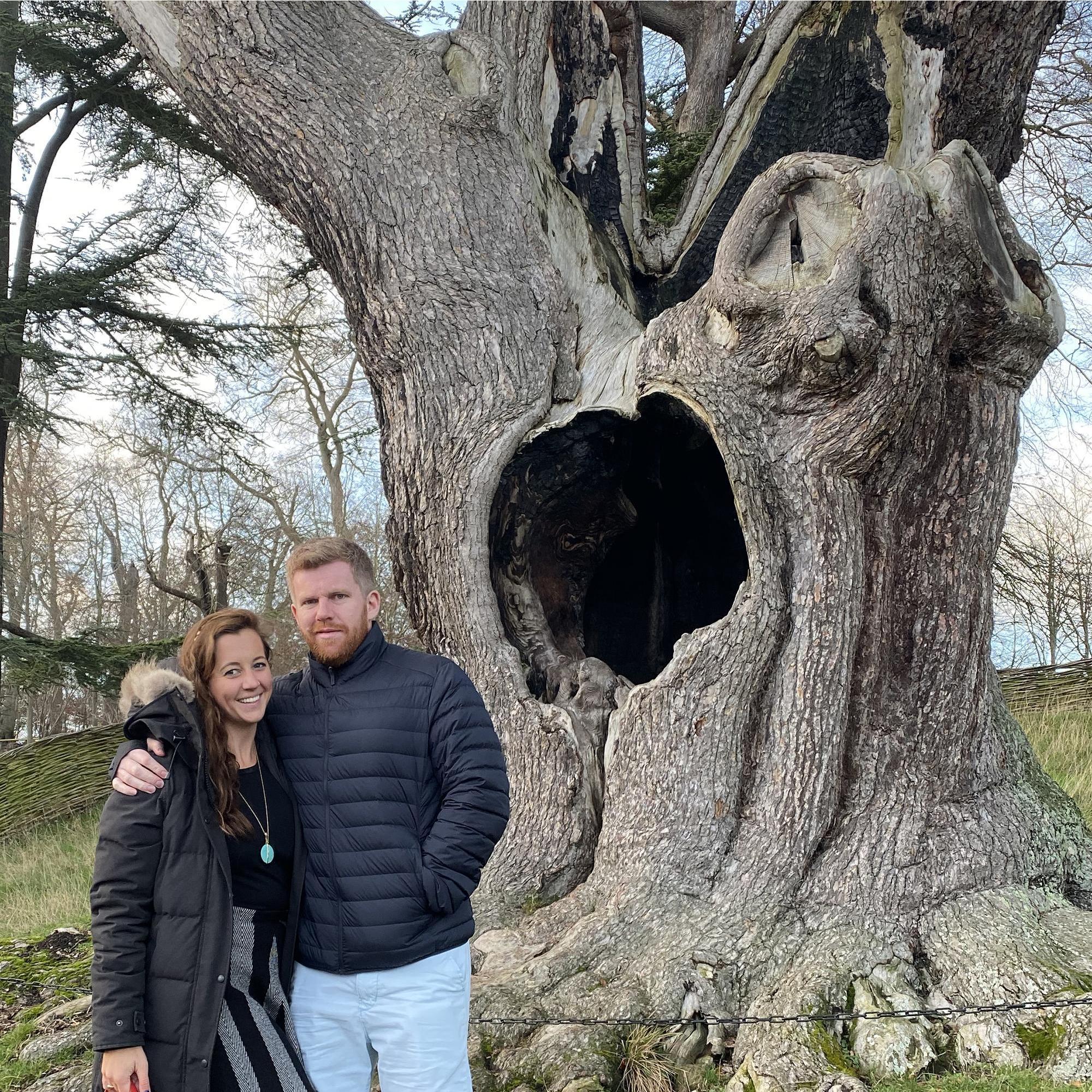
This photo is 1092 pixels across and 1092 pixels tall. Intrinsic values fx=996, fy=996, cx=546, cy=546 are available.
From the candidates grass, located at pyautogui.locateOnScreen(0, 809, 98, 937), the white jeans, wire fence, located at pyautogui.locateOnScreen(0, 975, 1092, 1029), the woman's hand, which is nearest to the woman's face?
the white jeans

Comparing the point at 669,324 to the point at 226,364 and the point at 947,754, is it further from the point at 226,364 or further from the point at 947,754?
the point at 226,364

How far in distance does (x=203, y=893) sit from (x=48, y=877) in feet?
22.9

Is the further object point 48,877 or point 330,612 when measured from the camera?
point 48,877

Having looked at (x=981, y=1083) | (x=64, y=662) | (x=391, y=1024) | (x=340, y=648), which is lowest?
(x=981, y=1083)

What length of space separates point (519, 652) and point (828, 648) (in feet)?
4.58

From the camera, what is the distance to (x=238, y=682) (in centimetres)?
255

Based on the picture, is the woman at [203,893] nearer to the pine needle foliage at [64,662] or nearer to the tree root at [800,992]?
the tree root at [800,992]

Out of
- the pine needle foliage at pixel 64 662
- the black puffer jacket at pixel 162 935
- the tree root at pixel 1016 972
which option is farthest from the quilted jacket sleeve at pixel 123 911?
the pine needle foliage at pixel 64 662

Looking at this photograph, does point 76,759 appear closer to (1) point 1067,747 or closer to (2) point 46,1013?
(2) point 46,1013

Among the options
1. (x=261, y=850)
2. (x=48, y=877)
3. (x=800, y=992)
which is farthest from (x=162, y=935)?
(x=48, y=877)

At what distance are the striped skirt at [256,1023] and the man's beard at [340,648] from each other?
2.15ft

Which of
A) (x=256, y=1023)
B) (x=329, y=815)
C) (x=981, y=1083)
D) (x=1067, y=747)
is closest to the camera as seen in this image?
(x=256, y=1023)

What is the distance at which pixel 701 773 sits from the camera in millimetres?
4129

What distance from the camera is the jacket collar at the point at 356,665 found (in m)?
2.67
